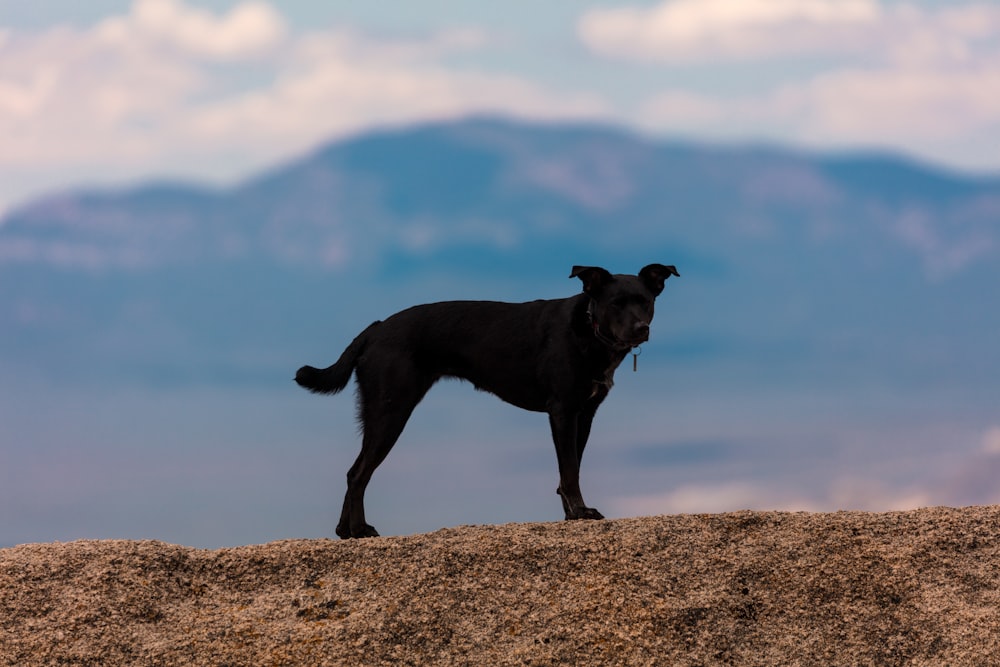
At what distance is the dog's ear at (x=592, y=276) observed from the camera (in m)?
7.86

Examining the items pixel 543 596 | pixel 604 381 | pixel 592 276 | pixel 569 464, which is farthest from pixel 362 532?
pixel 592 276

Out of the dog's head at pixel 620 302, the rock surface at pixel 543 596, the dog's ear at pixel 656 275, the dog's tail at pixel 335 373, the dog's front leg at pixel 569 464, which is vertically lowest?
the rock surface at pixel 543 596

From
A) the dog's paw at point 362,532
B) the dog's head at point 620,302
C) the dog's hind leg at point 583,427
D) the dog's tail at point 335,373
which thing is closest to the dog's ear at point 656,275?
the dog's head at point 620,302

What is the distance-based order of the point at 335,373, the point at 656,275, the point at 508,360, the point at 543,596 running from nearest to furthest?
1. the point at 543,596
2. the point at 656,275
3. the point at 508,360
4. the point at 335,373

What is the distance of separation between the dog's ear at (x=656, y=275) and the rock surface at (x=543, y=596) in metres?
1.63

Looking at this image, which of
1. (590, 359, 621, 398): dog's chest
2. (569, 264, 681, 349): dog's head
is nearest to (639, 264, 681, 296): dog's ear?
(569, 264, 681, 349): dog's head

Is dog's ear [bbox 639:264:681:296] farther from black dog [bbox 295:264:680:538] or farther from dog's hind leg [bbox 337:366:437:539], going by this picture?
dog's hind leg [bbox 337:366:437:539]

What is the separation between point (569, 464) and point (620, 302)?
1183 millimetres

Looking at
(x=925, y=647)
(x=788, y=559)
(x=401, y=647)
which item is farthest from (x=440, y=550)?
(x=925, y=647)

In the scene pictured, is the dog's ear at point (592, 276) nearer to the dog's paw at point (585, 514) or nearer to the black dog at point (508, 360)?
the black dog at point (508, 360)

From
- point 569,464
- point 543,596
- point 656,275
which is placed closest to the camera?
point 543,596

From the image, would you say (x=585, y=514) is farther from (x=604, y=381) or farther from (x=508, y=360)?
(x=508, y=360)

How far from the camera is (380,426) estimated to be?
27.5ft

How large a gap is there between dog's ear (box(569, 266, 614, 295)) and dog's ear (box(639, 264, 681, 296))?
0.27 m
